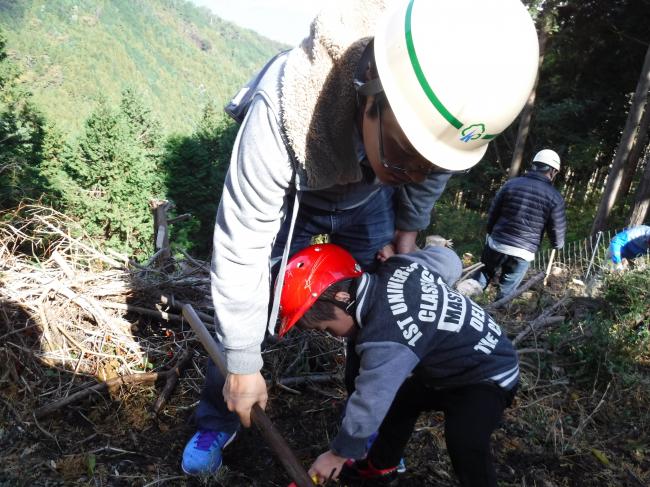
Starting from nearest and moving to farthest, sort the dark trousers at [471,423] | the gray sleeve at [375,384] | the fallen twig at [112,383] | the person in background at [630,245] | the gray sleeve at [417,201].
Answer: the gray sleeve at [375,384]
the dark trousers at [471,423]
the gray sleeve at [417,201]
the fallen twig at [112,383]
the person in background at [630,245]

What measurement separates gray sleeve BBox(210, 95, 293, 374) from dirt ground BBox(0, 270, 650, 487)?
962 millimetres

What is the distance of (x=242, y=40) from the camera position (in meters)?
196

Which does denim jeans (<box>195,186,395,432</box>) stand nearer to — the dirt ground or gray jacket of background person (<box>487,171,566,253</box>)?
the dirt ground

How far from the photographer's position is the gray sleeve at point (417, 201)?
208 cm

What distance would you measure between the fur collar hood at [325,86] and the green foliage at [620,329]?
8.40 feet

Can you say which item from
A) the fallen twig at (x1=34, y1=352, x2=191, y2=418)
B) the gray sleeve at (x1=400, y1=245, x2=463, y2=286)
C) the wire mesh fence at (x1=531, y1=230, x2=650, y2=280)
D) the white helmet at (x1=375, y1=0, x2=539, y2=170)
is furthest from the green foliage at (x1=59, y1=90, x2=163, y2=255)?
the white helmet at (x1=375, y1=0, x2=539, y2=170)

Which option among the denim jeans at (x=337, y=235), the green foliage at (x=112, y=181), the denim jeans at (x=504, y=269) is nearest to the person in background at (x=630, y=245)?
the denim jeans at (x=504, y=269)

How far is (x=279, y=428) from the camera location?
8.24 ft

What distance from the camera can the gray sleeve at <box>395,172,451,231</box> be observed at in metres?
2.08

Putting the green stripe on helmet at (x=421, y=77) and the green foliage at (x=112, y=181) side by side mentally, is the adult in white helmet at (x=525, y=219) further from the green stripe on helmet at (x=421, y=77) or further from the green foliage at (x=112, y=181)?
the green foliage at (x=112, y=181)

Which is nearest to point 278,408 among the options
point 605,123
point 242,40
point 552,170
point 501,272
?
point 501,272

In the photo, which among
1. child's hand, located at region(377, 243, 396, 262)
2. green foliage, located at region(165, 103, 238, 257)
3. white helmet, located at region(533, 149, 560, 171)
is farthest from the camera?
green foliage, located at region(165, 103, 238, 257)

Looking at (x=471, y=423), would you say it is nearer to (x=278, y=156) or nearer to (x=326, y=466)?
(x=326, y=466)

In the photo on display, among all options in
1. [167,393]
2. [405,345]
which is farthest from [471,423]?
[167,393]
